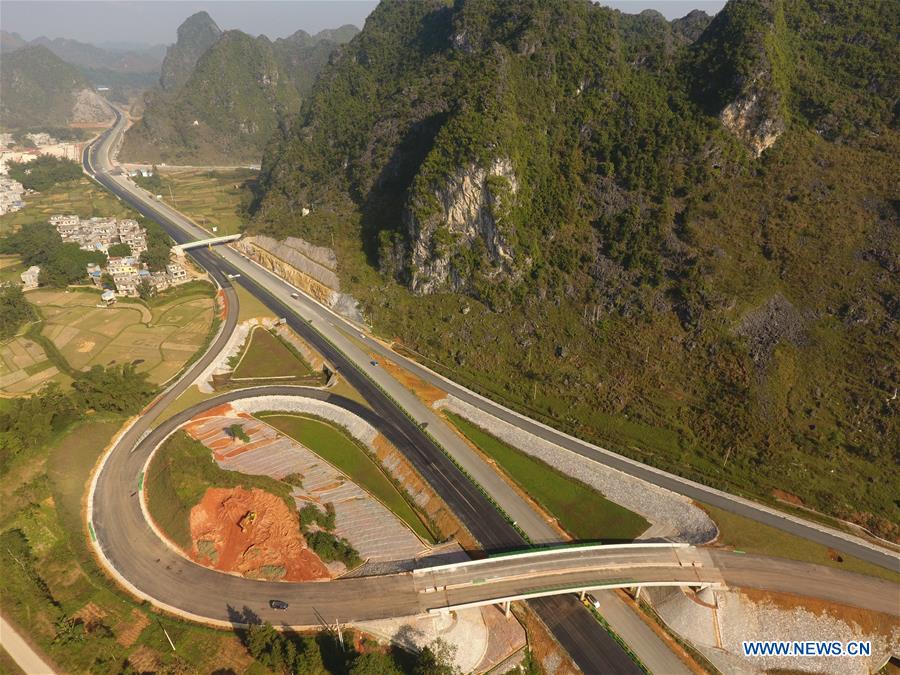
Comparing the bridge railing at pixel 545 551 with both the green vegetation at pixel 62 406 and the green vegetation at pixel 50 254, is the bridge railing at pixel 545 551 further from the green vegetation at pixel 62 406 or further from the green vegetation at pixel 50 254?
the green vegetation at pixel 50 254

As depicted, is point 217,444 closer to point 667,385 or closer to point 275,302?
point 275,302

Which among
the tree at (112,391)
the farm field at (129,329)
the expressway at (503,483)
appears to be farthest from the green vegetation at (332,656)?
the farm field at (129,329)

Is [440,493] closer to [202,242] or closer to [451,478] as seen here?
[451,478]

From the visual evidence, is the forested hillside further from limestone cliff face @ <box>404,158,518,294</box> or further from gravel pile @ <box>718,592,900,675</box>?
gravel pile @ <box>718,592,900,675</box>

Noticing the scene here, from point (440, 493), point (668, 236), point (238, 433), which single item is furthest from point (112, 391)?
point (668, 236)

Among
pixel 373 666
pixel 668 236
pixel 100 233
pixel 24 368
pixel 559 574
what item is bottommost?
pixel 373 666

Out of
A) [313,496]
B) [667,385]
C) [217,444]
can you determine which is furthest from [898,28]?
[217,444]
